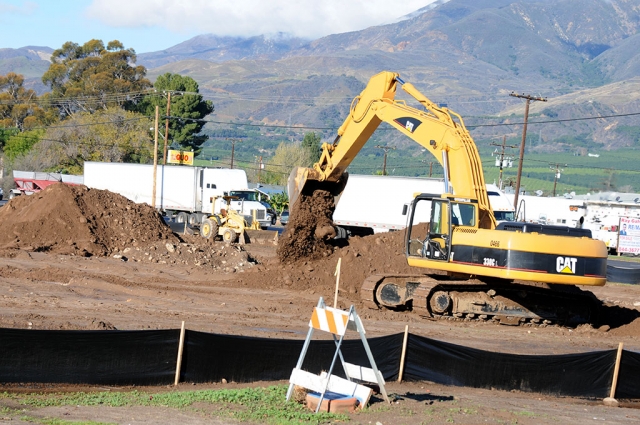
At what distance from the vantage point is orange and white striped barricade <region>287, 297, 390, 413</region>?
1085 cm

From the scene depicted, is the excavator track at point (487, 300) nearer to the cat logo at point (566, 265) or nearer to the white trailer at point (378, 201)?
the cat logo at point (566, 265)

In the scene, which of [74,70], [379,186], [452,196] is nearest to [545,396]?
[452,196]

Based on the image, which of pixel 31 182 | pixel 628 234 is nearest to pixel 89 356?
pixel 628 234

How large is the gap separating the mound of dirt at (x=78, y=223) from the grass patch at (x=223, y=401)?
17784 mm

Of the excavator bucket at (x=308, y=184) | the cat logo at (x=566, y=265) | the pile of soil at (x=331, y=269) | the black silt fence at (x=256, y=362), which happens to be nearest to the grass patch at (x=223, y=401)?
the black silt fence at (x=256, y=362)

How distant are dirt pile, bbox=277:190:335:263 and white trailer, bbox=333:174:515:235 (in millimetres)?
19771

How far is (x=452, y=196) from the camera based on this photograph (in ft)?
61.5

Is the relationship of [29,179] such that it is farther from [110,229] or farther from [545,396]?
[545,396]

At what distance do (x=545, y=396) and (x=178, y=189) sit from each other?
44.0m

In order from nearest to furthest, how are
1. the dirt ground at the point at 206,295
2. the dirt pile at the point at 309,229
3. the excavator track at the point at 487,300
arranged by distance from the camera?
the dirt ground at the point at 206,295
the excavator track at the point at 487,300
the dirt pile at the point at 309,229

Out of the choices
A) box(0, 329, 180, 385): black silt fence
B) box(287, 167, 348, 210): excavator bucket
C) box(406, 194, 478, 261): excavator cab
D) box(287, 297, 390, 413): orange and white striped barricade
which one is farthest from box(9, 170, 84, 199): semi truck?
box(287, 297, 390, 413): orange and white striped barricade

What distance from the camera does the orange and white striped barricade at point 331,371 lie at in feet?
35.6

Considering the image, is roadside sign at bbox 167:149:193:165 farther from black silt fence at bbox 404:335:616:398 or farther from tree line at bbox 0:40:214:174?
black silt fence at bbox 404:335:616:398

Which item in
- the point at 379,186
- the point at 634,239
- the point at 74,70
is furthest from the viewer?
the point at 74,70
